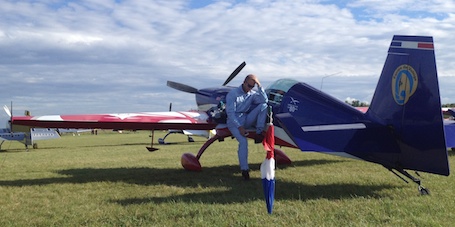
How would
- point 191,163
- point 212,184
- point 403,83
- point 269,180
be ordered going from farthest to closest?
1. point 191,163
2. point 212,184
3. point 403,83
4. point 269,180

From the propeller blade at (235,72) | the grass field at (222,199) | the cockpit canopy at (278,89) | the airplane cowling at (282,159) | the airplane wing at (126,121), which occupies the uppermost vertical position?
the propeller blade at (235,72)

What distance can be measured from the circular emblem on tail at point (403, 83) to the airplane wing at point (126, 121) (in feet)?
15.5

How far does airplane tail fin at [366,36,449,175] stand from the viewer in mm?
5075

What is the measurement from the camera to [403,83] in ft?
18.0

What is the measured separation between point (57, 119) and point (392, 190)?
648 centimetres

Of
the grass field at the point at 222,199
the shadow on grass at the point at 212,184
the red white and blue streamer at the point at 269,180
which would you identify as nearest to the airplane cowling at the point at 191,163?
the shadow on grass at the point at 212,184

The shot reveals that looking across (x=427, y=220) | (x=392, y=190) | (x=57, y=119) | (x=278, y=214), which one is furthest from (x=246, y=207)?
(x=57, y=119)

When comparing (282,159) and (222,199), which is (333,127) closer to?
(222,199)

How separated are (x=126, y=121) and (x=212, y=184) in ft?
8.63

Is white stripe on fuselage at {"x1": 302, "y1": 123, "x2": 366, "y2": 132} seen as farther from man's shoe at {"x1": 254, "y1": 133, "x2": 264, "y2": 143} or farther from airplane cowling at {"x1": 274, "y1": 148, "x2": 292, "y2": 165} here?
airplane cowling at {"x1": 274, "y1": 148, "x2": 292, "y2": 165}

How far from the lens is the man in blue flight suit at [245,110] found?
710 cm

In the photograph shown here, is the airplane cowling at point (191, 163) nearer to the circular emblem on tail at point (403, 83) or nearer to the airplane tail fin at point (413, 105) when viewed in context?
the airplane tail fin at point (413, 105)

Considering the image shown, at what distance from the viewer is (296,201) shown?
5.39 m

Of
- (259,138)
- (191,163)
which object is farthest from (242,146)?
(191,163)
